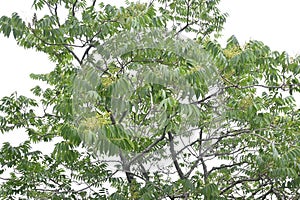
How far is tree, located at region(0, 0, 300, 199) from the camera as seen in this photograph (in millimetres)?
1963

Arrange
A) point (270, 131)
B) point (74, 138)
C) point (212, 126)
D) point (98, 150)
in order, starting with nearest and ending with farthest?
point (98, 150) → point (74, 138) → point (212, 126) → point (270, 131)

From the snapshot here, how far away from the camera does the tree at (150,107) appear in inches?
77.3

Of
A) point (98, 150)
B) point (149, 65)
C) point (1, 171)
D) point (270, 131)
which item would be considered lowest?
point (98, 150)

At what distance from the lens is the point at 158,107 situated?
6.59ft

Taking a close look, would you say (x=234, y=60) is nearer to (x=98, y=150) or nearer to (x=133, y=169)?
(x=133, y=169)

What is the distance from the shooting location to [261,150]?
345 centimetres

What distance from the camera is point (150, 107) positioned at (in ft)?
6.70

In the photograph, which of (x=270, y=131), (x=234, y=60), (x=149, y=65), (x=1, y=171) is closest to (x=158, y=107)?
(x=149, y=65)

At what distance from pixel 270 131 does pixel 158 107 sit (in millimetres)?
1512

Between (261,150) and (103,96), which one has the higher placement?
(261,150)

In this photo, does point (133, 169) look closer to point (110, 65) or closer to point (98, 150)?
point (98, 150)

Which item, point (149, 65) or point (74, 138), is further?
point (74, 138)

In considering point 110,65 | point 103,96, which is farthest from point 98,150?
point 110,65

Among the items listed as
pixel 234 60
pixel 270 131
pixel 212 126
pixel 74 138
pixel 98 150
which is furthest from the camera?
pixel 270 131
